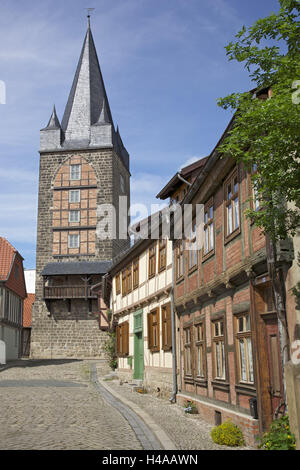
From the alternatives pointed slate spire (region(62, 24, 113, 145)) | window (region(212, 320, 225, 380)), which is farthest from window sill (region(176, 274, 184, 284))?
pointed slate spire (region(62, 24, 113, 145))

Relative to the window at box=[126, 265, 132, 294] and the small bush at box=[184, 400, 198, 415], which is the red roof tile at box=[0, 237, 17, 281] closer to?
the window at box=[126, 265, 132, 294]

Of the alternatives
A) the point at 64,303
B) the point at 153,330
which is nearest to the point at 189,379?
the point at 153,330

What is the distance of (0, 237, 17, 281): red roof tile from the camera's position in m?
36.0

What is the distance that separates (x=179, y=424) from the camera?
34.7 ft

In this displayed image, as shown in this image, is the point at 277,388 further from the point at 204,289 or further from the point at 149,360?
the point at 149,360

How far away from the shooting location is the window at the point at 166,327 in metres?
15.2

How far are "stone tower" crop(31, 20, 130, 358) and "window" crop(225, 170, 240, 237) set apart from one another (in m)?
29.6

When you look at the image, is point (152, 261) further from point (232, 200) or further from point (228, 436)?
point (228, 436)

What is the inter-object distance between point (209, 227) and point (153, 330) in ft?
22.3

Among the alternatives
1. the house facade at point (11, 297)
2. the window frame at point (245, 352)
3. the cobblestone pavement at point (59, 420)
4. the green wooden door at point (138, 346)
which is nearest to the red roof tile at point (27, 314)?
the house facade at point (11, 297)

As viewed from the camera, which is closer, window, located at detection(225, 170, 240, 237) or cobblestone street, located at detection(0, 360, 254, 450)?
cobblestone street, located at detection(0, 360, 254, 450)

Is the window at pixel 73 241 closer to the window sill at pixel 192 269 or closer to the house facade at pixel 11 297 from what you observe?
the house facade at pixel 11 297

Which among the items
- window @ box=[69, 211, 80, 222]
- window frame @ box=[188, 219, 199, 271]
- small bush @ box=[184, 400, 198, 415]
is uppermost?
window @ box=[69, 211, 80, 222]

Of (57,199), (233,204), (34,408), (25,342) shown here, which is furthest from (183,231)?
(25,342)
